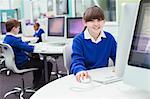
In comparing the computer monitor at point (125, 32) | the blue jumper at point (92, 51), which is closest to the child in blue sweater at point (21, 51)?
the blue jumper at point (92, 51)

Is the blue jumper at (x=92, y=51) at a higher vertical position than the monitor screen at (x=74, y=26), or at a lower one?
lower

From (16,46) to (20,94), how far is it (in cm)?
66

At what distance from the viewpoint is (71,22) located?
390 centimetres

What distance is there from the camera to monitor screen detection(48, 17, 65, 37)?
13.2 feet

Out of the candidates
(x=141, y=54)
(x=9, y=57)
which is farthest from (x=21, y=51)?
(x=141, y=54)

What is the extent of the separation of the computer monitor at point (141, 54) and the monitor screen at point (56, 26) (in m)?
2.79

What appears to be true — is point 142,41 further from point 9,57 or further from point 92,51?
point 9,57

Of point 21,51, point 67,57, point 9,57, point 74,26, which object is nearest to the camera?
point 67,57

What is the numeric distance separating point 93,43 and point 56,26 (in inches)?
83.8

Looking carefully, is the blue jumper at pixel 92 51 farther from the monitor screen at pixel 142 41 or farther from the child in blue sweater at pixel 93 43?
the monitor screen at pixel 142 41

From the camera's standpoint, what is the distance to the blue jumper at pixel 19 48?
3.44 m

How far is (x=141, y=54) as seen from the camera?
4.01 ft

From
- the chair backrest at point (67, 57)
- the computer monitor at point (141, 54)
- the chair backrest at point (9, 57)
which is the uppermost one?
the computer monitor at point (141, 54)

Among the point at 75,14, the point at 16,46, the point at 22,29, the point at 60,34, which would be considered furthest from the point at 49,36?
the point at 75,14
